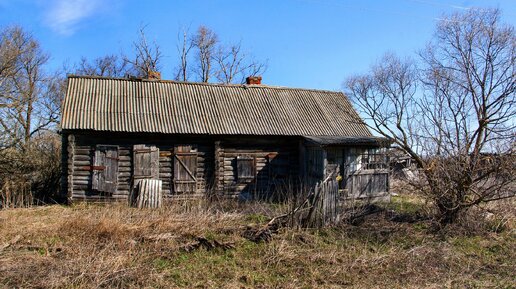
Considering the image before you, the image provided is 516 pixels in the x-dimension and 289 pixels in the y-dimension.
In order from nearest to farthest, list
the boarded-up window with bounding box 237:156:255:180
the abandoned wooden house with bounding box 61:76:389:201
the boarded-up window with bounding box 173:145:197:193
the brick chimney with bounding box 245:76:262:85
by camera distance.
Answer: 1. the abandoned wooden house with bounding box 61:76:389:201
2. the boarded-up window with bounding box 173:145:197:193
3. the boarded-up window with bounding box 237:156:255:180
4. the brick chimney with bounding box 245:76:262:85

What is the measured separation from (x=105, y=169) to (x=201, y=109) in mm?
4029

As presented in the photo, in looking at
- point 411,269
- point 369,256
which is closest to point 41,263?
→ point 369,256

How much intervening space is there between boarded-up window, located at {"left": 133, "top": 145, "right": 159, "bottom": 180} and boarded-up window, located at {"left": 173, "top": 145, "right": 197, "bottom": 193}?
650mm

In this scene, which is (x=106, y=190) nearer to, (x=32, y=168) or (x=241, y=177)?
(x=32, y=168)

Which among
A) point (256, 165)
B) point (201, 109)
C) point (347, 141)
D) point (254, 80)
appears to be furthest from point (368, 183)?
point (254, 80)

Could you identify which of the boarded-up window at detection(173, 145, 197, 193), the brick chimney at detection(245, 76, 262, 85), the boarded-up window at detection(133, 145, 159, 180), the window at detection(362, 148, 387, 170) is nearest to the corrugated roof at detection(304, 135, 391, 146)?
the window at detection(362, 148, 387, 170)

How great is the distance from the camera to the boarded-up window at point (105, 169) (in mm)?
13156

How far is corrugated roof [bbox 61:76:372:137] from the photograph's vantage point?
44.8ft

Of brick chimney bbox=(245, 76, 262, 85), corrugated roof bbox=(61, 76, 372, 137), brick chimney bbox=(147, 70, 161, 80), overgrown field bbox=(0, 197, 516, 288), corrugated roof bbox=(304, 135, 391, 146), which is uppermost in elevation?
brick chimney bbox=(245, 76, 262, 85)

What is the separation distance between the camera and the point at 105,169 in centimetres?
1327

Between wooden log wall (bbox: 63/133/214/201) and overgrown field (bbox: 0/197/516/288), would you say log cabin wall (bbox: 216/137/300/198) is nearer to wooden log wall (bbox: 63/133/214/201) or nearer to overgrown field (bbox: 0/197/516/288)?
wooden log wall (bbox: 63/133/214/201)

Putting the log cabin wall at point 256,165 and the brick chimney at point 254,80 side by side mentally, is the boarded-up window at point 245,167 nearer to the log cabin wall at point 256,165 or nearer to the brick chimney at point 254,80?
the log cabin wall at point 256,165

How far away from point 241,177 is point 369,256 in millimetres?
7950

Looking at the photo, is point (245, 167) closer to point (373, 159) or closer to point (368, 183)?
point (368, 183)
